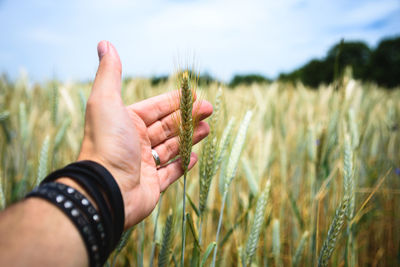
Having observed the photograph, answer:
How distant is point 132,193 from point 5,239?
317 millimetres

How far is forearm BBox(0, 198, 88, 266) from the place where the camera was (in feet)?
1.54

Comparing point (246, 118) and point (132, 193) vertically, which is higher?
point (246, 118)

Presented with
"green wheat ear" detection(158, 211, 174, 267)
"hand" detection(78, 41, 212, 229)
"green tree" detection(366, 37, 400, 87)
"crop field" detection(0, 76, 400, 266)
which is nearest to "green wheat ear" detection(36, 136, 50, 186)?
"crop field" detection(0, 76, 400, 266)

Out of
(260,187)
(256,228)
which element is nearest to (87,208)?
(256,228)

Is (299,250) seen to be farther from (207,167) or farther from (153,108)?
(153,108)

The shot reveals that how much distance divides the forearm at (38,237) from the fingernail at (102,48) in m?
0.47

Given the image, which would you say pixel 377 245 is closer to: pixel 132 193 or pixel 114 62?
pixel 132 193

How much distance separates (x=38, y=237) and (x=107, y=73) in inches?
18.2

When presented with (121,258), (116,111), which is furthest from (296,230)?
(116,111)

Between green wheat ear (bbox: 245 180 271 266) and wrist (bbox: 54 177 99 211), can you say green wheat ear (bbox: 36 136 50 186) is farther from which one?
green wheat ear (bbox: 245 180 271 266)

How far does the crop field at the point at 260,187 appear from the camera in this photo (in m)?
0.80

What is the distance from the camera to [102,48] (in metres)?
0.81

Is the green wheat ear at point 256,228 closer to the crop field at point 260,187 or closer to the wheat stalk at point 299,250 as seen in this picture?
the crop field at point 260,187

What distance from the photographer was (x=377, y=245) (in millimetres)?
1528
